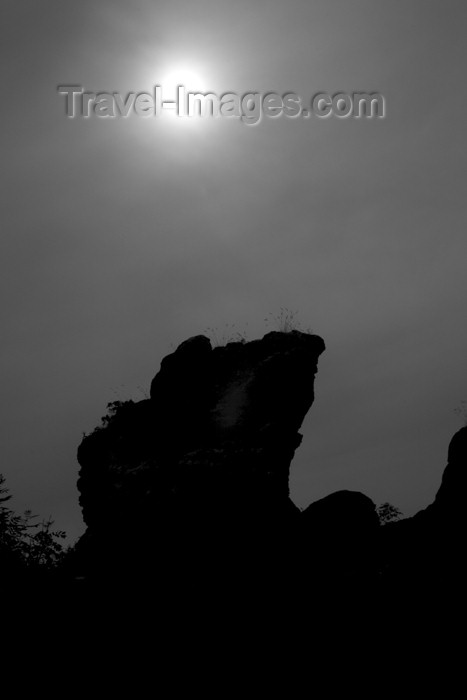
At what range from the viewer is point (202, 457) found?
18953 millimetres

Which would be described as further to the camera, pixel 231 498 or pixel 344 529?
pixel 344 529

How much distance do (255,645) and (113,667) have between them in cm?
389

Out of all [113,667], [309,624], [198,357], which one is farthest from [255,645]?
[198,357]

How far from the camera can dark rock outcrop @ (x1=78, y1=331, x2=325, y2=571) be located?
1788 centimetres

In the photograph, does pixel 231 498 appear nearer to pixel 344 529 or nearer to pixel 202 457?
pixel 202 457

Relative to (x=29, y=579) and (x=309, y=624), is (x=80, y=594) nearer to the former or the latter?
(x=29, y=579)

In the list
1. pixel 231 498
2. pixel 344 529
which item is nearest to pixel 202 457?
pixel 231 498

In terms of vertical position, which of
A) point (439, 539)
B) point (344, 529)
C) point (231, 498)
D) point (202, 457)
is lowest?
point (439, 539)

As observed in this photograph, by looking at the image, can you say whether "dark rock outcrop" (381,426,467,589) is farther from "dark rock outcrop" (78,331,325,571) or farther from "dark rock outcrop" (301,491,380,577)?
"dark rock outcrop" (78,331,325,571)

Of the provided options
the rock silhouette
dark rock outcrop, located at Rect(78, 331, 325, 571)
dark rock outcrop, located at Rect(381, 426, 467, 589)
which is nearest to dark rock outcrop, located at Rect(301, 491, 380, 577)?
the rock silhouette

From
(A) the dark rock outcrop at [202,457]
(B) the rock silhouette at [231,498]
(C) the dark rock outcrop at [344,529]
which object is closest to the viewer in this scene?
(B) the rock silhouette at [231,498]

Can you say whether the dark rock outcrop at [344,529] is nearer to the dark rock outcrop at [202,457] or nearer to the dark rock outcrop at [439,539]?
the dark rock outcrop at [439,539]

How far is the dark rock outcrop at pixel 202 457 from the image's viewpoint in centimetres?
1788

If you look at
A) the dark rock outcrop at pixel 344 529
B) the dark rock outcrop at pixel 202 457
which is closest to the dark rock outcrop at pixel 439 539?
the dark rock outcrop at pixel 344 529
